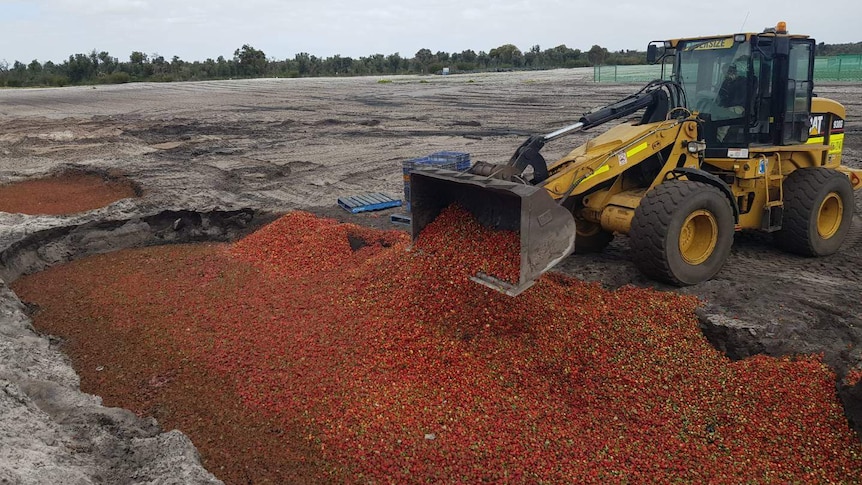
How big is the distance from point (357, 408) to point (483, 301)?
1.55 meters

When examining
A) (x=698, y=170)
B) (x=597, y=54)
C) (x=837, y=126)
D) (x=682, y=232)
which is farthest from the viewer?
(x=597, y=54)

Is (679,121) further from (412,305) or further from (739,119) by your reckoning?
(412,305)

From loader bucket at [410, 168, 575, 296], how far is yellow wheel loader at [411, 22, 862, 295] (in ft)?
0.07

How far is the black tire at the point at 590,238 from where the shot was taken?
24.5 ft

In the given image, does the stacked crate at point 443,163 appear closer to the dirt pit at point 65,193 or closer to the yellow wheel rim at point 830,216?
the yellow wheel rim at point 830,216

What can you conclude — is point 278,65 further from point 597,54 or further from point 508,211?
point 508,211

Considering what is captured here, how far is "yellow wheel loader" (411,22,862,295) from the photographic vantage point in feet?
20.2

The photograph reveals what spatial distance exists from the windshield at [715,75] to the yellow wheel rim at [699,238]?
1.46m

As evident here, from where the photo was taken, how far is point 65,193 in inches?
484

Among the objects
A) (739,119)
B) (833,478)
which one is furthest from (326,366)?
(739,119)

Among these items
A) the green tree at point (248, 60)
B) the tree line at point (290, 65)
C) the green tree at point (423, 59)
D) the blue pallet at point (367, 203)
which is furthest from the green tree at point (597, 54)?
the blue pallet at point (367, 203)

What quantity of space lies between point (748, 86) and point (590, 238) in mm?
2458

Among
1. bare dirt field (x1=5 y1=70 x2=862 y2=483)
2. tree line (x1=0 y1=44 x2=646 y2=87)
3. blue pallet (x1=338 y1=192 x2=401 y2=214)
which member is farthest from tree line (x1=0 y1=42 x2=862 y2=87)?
blue pallet (x1=338 y1=192 x2=401 y2=214)

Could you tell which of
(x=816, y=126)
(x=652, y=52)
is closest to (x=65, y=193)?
(x=652, y=52)
